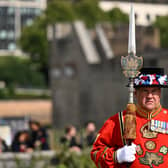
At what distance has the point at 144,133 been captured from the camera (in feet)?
19.6

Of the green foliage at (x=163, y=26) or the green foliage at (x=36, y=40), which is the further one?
the green foliage at (x=36, y=40)

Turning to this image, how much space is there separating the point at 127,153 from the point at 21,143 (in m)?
7.94

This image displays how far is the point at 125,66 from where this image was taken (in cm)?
570

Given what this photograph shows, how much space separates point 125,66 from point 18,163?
644cm

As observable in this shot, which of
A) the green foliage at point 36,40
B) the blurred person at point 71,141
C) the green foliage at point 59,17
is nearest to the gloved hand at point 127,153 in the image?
the blurred person at point 71,141

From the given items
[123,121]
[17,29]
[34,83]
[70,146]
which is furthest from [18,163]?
[17,29]

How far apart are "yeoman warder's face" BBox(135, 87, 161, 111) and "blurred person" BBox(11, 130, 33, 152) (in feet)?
23.8

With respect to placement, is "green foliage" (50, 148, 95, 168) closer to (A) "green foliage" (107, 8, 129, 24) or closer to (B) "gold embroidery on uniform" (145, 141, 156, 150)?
(B) "gold embroidery on uniform" (145, 141, 156, 150)

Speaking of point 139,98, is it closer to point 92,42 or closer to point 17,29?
point 92,42

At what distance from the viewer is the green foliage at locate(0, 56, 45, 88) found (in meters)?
84.2

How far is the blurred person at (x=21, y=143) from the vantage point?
13137mm

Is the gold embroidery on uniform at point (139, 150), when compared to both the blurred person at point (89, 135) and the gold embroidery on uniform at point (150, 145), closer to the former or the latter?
the gold embroidery on uniform at point (150, 145)

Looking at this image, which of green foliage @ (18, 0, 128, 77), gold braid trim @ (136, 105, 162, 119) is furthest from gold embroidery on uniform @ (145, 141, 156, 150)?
green foliage @ (18, 0, 128, 77)

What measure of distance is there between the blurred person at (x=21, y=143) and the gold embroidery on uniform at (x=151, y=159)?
23.9ft
